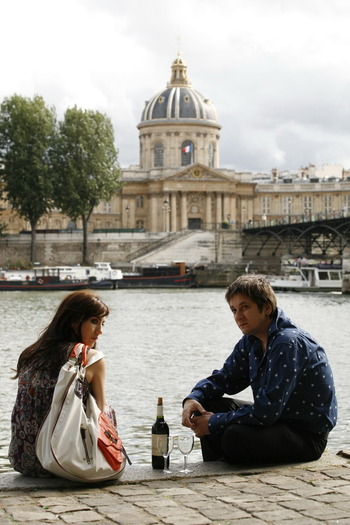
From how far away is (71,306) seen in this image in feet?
25.2

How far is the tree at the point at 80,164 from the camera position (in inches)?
Answer: 2793

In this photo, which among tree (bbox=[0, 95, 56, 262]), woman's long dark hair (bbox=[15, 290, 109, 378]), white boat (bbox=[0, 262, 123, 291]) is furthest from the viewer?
tree (bbox=[0, 95, 56, 262])

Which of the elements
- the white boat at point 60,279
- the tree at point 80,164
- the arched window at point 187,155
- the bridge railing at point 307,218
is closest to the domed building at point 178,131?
the arched window at point 187,155

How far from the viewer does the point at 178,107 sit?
101812 mm

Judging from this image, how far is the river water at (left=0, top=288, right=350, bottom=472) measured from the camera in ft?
48.6

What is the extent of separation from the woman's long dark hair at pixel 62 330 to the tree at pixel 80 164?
62.7 meters

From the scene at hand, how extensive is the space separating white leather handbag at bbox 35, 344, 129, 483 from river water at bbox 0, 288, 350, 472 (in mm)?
3744

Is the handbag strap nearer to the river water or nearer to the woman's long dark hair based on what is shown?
the woman's long dark hair

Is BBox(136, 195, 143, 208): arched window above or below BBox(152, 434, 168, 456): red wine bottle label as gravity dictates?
above

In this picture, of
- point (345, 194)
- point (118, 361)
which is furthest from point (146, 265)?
point (118, 361)

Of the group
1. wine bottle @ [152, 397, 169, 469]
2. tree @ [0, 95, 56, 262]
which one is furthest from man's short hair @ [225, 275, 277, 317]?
tree @ [0, 95, 56, 262]

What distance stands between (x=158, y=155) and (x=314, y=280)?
1541 inches

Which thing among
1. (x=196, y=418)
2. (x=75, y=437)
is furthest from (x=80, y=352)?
(x=196, y=418)

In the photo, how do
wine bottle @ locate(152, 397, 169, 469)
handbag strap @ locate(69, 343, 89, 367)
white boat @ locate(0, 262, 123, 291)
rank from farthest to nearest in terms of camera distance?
white boat @ locate(0, 262, 123, 291), wine bottle @ locate(152, 397, 169, 469), handbag strap @ locate(69, 343, 89, 367)
